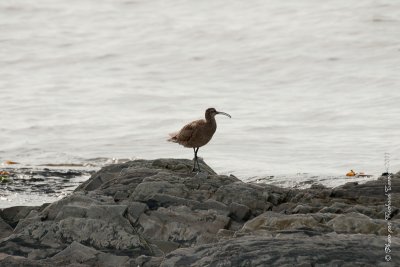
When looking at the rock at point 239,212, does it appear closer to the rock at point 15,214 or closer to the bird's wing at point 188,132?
the rock at point 15,214

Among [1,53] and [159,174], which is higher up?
[1,53]

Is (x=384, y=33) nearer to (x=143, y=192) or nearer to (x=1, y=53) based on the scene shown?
(x=1, y=53)

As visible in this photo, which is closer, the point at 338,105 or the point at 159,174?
the point at 159,174

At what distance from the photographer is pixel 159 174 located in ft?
37.9

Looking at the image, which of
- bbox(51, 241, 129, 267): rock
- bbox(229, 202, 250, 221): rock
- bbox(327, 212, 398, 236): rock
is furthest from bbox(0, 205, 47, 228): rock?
bbox(327, 212, 398, 236): rock

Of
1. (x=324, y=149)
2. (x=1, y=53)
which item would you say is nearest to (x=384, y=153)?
(x=324, y=149)

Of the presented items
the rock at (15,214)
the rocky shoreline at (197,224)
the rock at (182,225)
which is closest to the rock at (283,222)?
the rocky shoreline at (197,224)

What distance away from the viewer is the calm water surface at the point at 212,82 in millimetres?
19891

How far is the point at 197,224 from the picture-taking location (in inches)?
407

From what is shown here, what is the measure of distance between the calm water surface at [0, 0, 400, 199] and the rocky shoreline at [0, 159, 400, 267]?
425 centimetres

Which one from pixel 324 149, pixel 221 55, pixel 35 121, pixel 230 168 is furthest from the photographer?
pixel 221 55

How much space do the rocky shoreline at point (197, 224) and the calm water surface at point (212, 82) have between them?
13.9 ft

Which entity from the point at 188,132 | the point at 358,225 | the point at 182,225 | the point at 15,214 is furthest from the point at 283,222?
the point at 188,132

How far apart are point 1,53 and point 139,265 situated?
2646 centimetres
